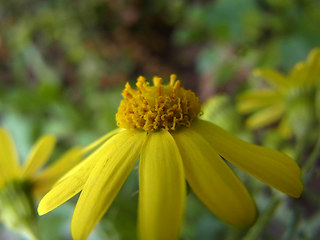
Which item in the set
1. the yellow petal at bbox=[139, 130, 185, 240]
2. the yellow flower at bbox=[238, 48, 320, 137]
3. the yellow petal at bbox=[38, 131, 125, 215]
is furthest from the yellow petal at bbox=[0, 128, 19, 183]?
the yellow flower at bbox=[238, 48, 320, 137]

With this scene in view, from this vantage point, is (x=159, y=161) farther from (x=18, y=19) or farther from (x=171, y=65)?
(x=18, y=19)

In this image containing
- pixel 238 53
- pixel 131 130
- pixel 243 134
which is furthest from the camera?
pixel 238 53

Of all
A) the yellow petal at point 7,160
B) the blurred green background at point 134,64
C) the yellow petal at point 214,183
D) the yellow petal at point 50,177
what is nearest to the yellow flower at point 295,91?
the blurred green background at point 134,64

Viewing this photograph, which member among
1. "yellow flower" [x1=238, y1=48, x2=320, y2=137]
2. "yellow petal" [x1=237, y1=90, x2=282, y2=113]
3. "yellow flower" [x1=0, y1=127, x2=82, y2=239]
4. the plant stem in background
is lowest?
the plant stem in background

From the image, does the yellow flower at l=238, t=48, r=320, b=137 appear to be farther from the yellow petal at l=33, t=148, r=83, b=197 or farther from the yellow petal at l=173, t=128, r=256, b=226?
the yellow petal at l=33, t=148, r=83, b=197

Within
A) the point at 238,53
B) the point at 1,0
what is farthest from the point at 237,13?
the point at 1,0

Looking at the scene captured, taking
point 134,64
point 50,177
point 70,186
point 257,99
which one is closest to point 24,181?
point 50,177
